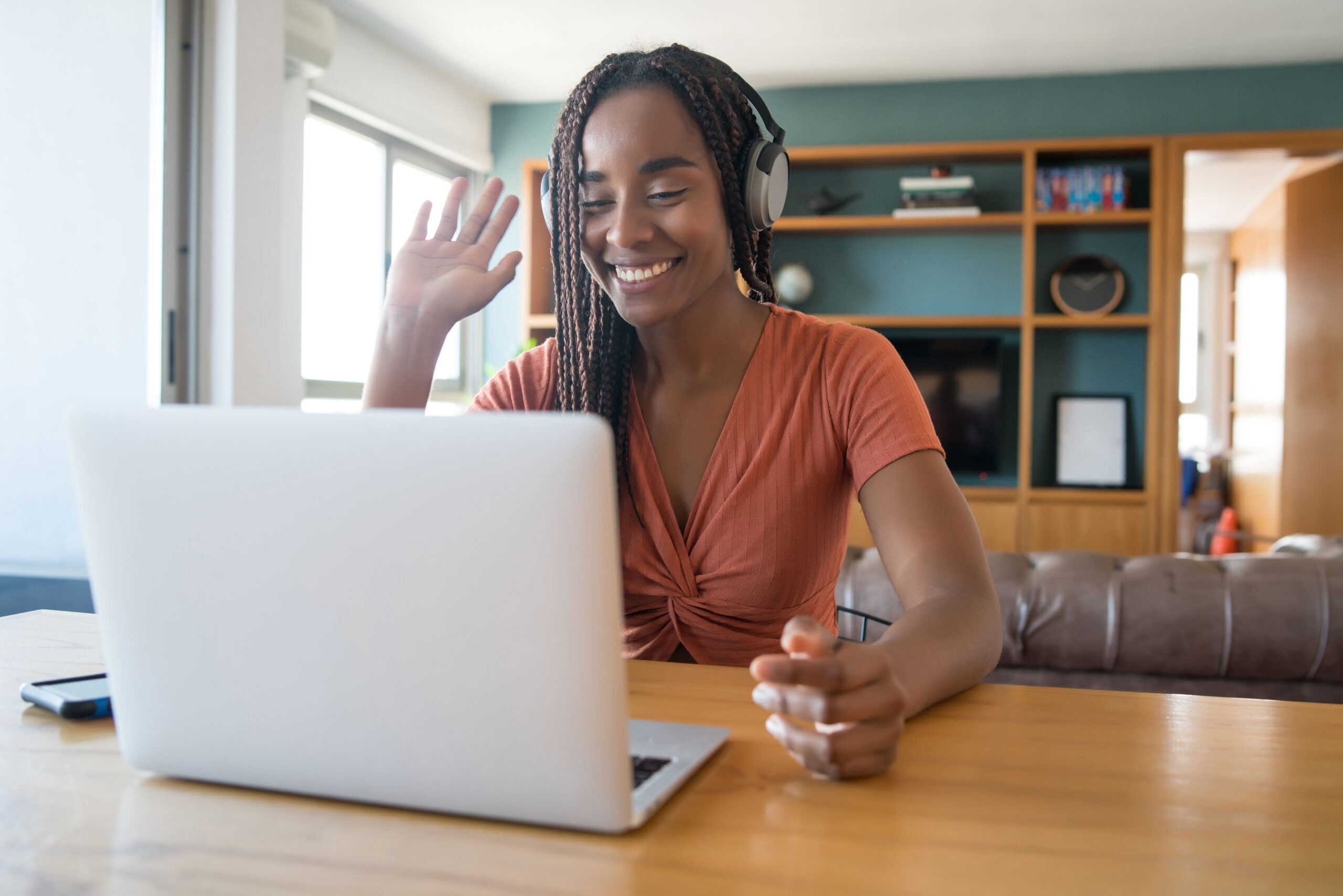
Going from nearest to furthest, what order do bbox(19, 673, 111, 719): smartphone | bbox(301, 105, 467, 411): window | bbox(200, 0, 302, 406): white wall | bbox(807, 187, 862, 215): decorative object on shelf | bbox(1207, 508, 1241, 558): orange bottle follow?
bbox(19, 673, 111, 719): smartphone → bbox(200, 0, 302, 406): white wall → bbox(301, 105, 467, 411): window → bbox(807, 187, 862, 215): decorative object on shelf → bbox(1207, 508, 1241, 558): orange bottle

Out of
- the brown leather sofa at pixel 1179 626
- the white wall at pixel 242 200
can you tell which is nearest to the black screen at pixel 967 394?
the white wall at pixel 242 200

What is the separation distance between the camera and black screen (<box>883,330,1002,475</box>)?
4898 mm

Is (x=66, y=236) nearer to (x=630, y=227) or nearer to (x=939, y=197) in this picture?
(x=630, y=227)

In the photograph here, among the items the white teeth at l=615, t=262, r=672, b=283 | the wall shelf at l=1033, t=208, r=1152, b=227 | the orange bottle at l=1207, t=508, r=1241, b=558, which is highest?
the wall shelf at l=1033, t=208, r=1152, b=227

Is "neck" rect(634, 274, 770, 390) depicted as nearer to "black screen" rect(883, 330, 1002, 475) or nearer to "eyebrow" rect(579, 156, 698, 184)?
"eyebrow" rect(579, 156, 698, 184)

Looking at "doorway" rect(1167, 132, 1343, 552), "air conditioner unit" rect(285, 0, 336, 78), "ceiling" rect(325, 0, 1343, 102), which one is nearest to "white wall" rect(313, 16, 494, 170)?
"ceiling" rect(325, 0, 1343, 102)

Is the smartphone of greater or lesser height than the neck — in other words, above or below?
below

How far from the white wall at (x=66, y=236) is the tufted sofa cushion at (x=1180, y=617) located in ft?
7.25

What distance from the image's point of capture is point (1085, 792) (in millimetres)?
605

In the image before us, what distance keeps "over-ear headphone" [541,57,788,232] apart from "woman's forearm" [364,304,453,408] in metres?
0.21

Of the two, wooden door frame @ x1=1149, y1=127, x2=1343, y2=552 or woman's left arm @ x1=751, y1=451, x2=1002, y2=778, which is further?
wooden door frame @ x1=1149, y1=127, x2=1343, y2=552

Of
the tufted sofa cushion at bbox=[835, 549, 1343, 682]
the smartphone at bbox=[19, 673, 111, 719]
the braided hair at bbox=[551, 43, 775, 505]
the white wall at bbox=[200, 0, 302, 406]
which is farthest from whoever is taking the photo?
the white wall at bbox=[200, 0, 302, 406]

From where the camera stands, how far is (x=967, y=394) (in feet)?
16.1

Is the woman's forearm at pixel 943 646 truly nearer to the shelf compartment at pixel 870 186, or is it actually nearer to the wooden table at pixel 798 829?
the wooden table at pixel 798 829
